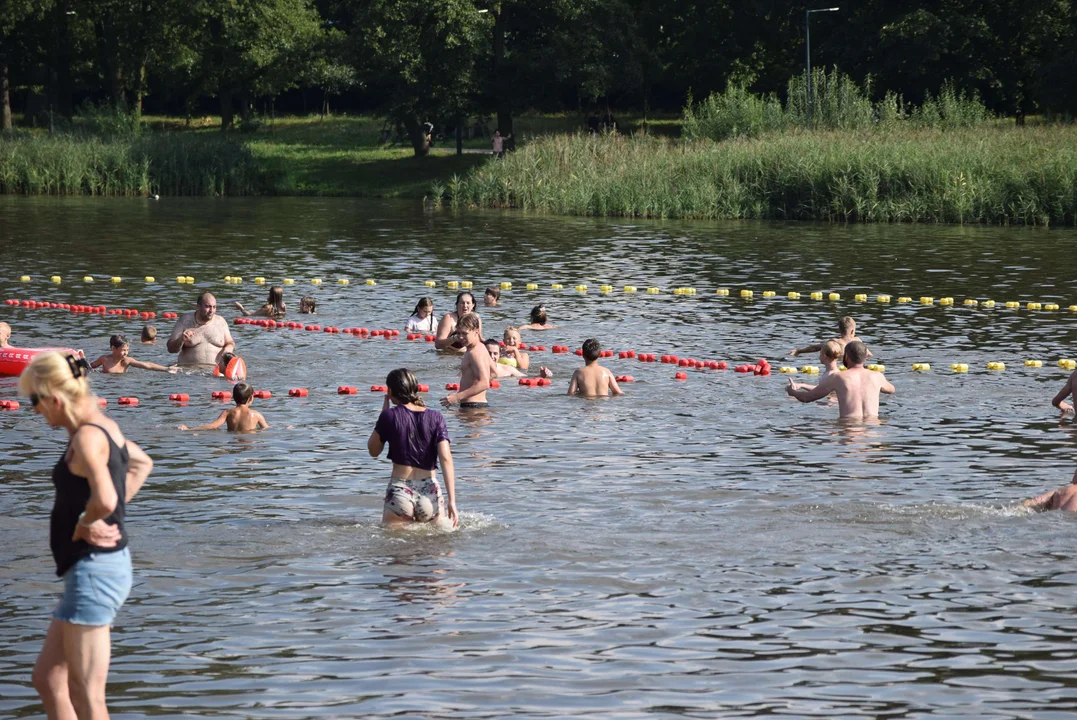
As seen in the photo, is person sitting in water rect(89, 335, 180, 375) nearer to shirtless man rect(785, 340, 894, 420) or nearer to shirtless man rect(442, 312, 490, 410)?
shirtless man rect(442, 312, 490, 410)

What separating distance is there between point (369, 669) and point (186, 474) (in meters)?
5.99

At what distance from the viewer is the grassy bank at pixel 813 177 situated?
42094 mm

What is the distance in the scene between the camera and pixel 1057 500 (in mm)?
12367

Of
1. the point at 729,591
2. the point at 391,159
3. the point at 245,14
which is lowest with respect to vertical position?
the point at 729,591

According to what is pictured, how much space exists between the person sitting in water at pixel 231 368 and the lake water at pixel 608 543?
→ 20cm

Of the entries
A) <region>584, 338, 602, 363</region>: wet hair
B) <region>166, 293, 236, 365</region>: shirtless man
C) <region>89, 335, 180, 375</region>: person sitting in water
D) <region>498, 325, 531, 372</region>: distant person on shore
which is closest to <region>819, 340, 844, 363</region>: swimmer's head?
<region>584, 338, 602, 363</region>: wet hair

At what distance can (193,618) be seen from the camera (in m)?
9.91

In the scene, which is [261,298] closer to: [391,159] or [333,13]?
[391,159]

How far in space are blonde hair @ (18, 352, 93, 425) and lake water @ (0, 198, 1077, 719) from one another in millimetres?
2435

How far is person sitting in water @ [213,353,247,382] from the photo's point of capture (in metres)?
19.6

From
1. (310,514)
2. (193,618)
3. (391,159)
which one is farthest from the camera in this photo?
(391,159)

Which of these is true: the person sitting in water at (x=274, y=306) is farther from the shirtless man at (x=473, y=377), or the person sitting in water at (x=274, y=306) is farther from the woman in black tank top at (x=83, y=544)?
the woman in black tank top at (x=83, y=544)

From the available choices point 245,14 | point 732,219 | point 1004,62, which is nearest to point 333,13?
point 245,14

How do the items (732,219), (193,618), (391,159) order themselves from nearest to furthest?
(193,618)
(732,219)
(391,159)
